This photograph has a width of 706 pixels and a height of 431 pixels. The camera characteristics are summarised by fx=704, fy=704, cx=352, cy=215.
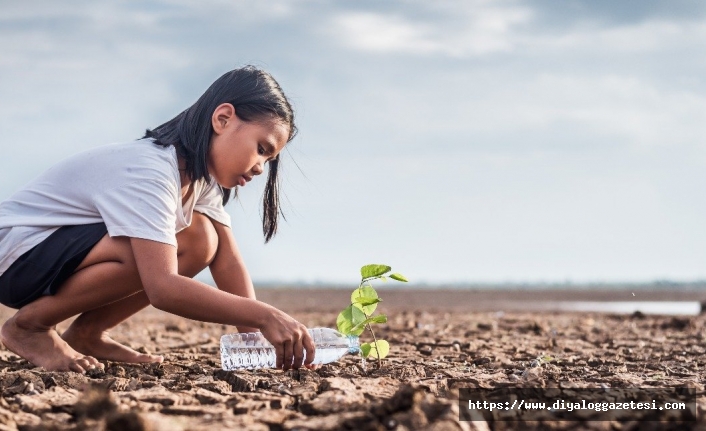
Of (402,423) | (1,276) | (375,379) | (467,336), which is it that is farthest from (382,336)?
(402,423)

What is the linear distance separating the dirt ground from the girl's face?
2.88ft

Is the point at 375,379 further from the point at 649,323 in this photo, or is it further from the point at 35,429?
the point at 649,323

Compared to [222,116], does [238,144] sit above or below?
below

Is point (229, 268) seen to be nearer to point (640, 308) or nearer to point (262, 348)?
point (262, 348)

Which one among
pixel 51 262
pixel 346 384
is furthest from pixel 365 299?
pixel 51 262

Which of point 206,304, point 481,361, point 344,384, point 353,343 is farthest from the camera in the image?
point 353,343

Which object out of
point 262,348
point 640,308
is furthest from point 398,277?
point 640,308

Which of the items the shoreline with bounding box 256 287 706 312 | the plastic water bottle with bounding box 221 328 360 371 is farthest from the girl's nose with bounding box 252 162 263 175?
the shoreline with bounding box 256 287 706 312

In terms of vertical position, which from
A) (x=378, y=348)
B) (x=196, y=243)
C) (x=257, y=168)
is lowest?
A: (x=378, y=348)

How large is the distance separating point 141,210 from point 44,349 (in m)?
0.87

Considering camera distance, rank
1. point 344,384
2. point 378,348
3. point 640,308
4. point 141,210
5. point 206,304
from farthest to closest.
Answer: point 640,308 → point 378,348 → point 141,210 → point 206,304 → point 344,384

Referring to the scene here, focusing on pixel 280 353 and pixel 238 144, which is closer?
pixel 280 353

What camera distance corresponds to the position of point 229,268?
3.56 metres

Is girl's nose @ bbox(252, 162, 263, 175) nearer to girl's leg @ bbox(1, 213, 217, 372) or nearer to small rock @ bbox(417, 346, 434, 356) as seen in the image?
girl's leg @ bbox(1, 213, 217, 372)
